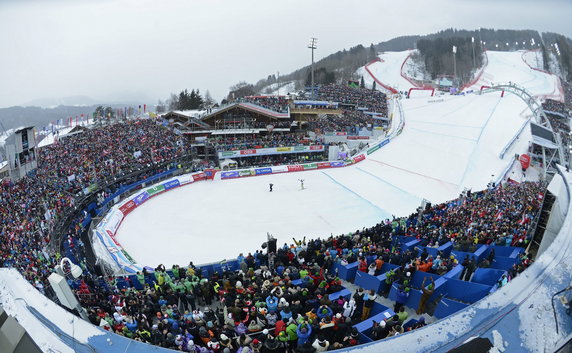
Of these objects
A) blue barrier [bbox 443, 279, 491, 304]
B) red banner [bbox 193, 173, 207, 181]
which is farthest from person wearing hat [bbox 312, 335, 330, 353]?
red banner [bbox 193, 173, 207, 181]

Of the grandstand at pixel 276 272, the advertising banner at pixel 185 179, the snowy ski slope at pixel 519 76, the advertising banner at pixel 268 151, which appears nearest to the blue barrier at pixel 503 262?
the grandstand at pixel 276 272

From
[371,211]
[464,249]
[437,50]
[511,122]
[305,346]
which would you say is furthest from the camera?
[437,50]

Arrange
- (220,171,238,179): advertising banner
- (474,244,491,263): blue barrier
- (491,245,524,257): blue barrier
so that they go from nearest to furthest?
1. (491,245,524,257): blue barrier
2. (474,244,491,263): blue barrier
3. (220,171,238,179): advertising banner

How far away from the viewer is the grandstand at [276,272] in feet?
21.3

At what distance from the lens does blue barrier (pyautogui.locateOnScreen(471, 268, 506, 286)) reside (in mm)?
8492

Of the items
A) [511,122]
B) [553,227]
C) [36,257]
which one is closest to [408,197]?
[553,227]

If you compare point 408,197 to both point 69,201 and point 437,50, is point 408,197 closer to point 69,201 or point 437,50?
point 69,201

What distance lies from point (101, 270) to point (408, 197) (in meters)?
20.1

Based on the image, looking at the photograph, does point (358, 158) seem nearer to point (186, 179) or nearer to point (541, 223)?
point (186, 179)

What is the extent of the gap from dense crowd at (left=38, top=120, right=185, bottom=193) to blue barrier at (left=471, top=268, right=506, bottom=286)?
2304cm

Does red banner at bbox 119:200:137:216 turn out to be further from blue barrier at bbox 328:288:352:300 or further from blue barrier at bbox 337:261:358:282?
blue barrier at bbox 328:288:352:300

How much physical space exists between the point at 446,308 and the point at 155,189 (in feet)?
71.7

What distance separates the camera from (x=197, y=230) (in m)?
19.4

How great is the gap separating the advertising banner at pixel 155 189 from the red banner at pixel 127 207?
195 cm
